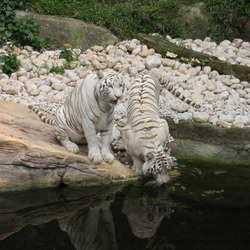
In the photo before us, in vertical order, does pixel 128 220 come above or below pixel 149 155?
below

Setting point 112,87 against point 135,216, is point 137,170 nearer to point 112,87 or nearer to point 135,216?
point 135,216

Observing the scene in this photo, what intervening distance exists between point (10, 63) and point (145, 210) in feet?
12.8

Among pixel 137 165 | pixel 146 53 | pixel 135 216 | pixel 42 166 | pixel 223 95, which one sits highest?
pixel 146 53

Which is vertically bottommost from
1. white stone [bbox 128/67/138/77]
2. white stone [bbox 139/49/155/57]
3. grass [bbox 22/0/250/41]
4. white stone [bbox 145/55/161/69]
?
white stone [bbox 128/67/138/77]

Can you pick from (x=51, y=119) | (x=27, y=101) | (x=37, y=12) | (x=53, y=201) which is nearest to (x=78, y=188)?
(x=53, y=201)

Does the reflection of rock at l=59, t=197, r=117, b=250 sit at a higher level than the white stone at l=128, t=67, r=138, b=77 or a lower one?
lower

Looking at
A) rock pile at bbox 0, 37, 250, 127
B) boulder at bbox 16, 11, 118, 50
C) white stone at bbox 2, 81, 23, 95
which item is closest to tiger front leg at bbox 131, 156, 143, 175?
rock pile at bbox 0, 37, 250, 127

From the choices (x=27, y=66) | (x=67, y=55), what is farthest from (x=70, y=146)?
(x=67, y=55)

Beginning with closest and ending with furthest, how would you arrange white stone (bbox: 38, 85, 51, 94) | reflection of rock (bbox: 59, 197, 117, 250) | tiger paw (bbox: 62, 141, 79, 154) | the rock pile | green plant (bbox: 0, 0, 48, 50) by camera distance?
1. reflection of rock (bbox: 59, 197, 117, 250)
2. tiger paw (bbox: 62, 141, 79, 154)
3. the rock pile
4. white stone (bbox: 38, 85, 51, 94)
5. green plant (bbox: 0, 0, 48, 50)

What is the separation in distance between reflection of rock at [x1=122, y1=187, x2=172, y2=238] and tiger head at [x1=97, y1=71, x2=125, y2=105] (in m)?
0.88

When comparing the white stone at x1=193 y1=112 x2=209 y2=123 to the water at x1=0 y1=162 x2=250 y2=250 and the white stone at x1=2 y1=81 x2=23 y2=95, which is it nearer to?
the water at x1=0 y1=162 x2=250 y2=250

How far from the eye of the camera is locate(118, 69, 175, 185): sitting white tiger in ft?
17.1

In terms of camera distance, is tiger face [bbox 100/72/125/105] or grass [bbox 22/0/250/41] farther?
grass [bbox 22/0/250/41]

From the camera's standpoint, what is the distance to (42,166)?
517 cm
